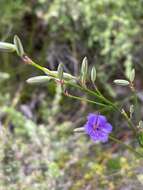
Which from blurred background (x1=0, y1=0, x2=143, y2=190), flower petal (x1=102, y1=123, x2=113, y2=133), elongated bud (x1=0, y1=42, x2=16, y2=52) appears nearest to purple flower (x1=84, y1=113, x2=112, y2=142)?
flower petal (x1=102, y1=123, x2=113, y2=133)

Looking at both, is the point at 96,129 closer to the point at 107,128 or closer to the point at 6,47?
the point at 107,128

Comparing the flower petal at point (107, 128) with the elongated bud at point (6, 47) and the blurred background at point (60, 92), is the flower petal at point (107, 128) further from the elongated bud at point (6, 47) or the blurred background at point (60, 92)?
the blurred background at point (60, 92)

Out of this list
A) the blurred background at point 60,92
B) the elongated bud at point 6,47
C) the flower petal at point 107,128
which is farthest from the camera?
the blurred background at point 60,92

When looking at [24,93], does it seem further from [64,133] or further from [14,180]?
[14,180]

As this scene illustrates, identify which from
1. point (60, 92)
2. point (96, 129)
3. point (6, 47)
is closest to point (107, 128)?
point (96, 129)

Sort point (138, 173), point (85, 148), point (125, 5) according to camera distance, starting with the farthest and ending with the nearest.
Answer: point (125, 5) < point (85, 148) < point (138, 173)

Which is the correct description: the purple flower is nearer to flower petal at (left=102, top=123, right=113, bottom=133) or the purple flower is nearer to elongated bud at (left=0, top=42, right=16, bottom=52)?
flower petal at (left=102, top=123, right=113, bottom=133)

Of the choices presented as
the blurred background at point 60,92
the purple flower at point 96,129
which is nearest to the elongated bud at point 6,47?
the purple flower at point 96,129

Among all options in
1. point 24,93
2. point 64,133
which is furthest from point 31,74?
point 64,133
